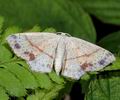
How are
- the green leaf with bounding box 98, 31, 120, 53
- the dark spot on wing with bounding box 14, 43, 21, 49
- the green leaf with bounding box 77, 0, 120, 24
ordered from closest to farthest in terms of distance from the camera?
the dark spot on wing with bounding box 14, 43, 21, 49 < the green leaf with bounding box 98, 31, 120, 53 < the green leaf with bounding box 77, 0, 120, 24

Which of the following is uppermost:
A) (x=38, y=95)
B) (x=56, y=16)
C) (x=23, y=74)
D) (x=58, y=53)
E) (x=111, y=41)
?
(x=56, y=16)

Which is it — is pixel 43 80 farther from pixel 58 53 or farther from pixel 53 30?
pixel 53 30

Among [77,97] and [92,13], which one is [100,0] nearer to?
[92,13]

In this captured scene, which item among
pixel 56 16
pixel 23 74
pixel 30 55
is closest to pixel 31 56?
pixel 30 55

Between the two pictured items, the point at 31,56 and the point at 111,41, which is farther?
the point at 111,41

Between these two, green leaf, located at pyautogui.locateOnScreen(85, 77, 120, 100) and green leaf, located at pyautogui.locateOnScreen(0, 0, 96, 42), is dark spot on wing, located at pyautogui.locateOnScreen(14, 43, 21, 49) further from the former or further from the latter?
green leaf, located at pyautogui.locateOnScreen(0, 0, 96, 42)

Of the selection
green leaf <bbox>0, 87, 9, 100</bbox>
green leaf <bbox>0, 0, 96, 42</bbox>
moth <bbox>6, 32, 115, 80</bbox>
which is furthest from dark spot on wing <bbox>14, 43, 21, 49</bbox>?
green leaf <bbox>0, 0, 96, 42</bbox>

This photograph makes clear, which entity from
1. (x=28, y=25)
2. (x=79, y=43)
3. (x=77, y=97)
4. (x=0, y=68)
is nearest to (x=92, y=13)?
(x=28, y=25)
